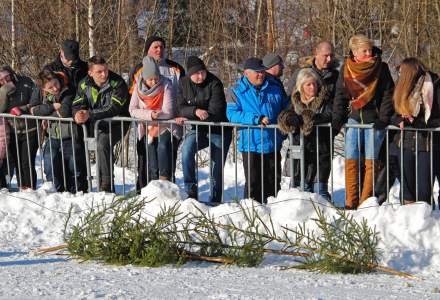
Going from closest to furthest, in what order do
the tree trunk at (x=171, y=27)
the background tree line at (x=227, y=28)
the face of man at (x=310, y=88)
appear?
the face of man at (x=310, y=88) → the background tree line at (x=227, y=28) → the tree trunk at (x=171, y=27)

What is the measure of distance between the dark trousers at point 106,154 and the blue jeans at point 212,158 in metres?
0.81

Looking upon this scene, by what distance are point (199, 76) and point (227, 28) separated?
26.0ft

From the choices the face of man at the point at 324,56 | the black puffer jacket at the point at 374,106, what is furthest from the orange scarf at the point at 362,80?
the face of man at the point at 324,56

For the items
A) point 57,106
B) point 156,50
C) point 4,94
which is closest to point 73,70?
point 57,106

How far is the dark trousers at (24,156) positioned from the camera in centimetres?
996

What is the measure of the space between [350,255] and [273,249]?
2.49 ft

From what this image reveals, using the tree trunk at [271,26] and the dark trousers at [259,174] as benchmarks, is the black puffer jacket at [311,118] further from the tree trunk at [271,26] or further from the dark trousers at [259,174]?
the tree trunk at [271,26]

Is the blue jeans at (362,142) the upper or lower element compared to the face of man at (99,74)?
lower

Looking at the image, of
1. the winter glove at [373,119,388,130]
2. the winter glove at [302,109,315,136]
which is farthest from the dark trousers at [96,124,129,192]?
the winter glove at [373,119,388,130]

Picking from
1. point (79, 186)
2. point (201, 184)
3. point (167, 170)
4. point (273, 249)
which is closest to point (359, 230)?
point (273, 249)

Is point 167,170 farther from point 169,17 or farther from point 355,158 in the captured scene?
point 169,17

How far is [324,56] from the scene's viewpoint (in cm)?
888

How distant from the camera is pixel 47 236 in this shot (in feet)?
25.9

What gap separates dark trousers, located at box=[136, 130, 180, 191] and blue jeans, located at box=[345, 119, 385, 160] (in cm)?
184
